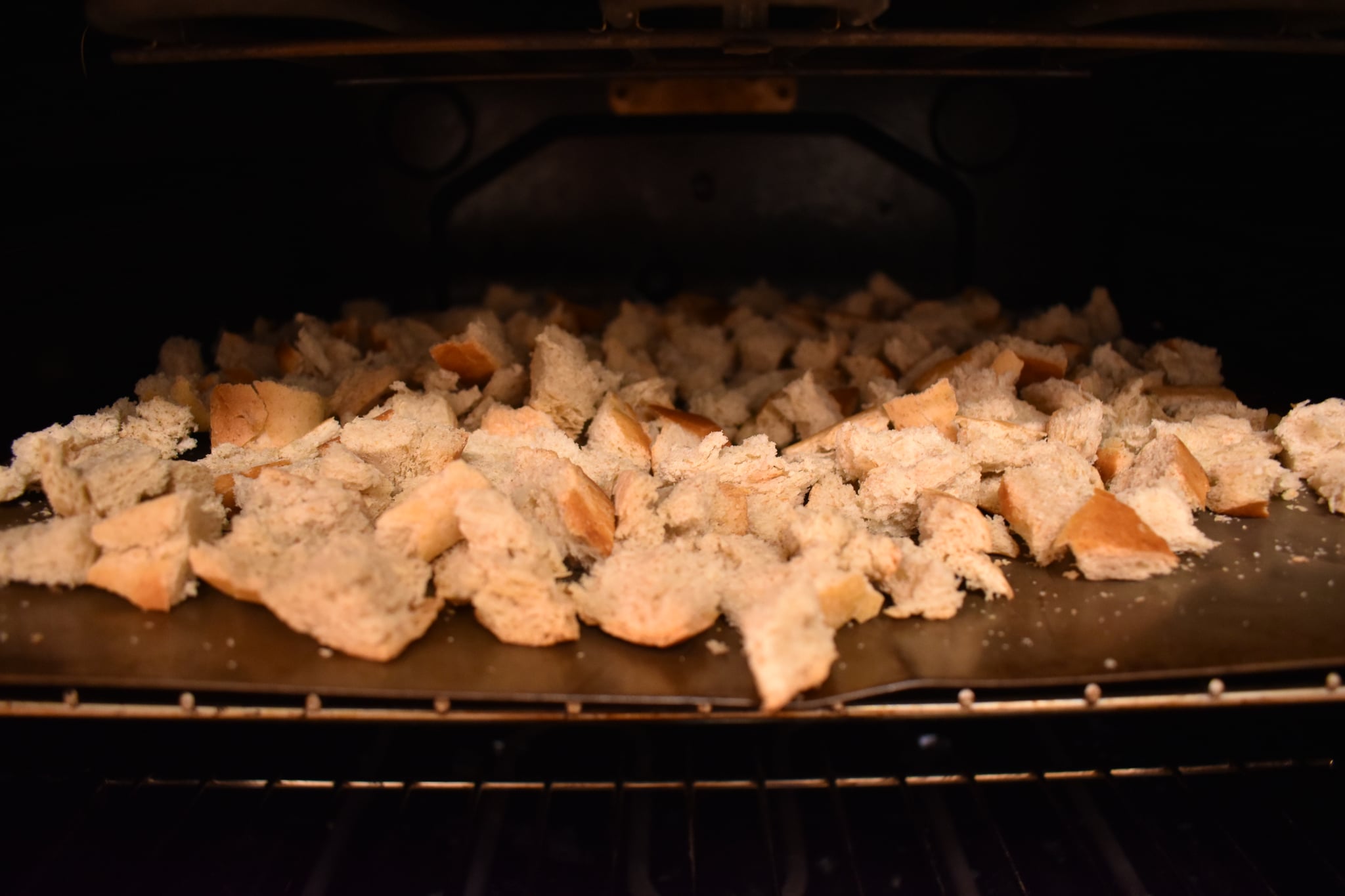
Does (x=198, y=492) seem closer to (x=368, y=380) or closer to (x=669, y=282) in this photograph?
(x=368, y=380)

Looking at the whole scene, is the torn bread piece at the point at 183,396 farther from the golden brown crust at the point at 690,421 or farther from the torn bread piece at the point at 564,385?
the golden brown crust at the point at 690,421

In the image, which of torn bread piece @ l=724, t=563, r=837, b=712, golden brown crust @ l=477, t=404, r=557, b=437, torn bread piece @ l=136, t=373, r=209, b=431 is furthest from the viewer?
torn bread piece @ l=136, t=373, r=209, b=431

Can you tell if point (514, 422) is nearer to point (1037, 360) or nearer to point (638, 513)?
point (638, 513)

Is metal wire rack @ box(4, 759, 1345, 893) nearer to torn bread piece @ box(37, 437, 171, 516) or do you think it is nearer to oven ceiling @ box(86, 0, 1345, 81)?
torn bread piece @ box(37, 437, 171, 516)

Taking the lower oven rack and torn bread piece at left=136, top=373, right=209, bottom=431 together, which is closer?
the lower oven rack

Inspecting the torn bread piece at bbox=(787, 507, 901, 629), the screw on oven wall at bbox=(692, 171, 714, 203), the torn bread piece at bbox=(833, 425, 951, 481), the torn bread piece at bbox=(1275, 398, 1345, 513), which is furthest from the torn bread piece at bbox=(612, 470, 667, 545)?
the screw on oven wall at bbox=(692, 171, 714, 203)

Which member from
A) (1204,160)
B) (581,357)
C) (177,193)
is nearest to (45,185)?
(177,193)

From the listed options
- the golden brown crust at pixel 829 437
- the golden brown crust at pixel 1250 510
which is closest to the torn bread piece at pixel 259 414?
the golden brown crust at pixel 829 437
